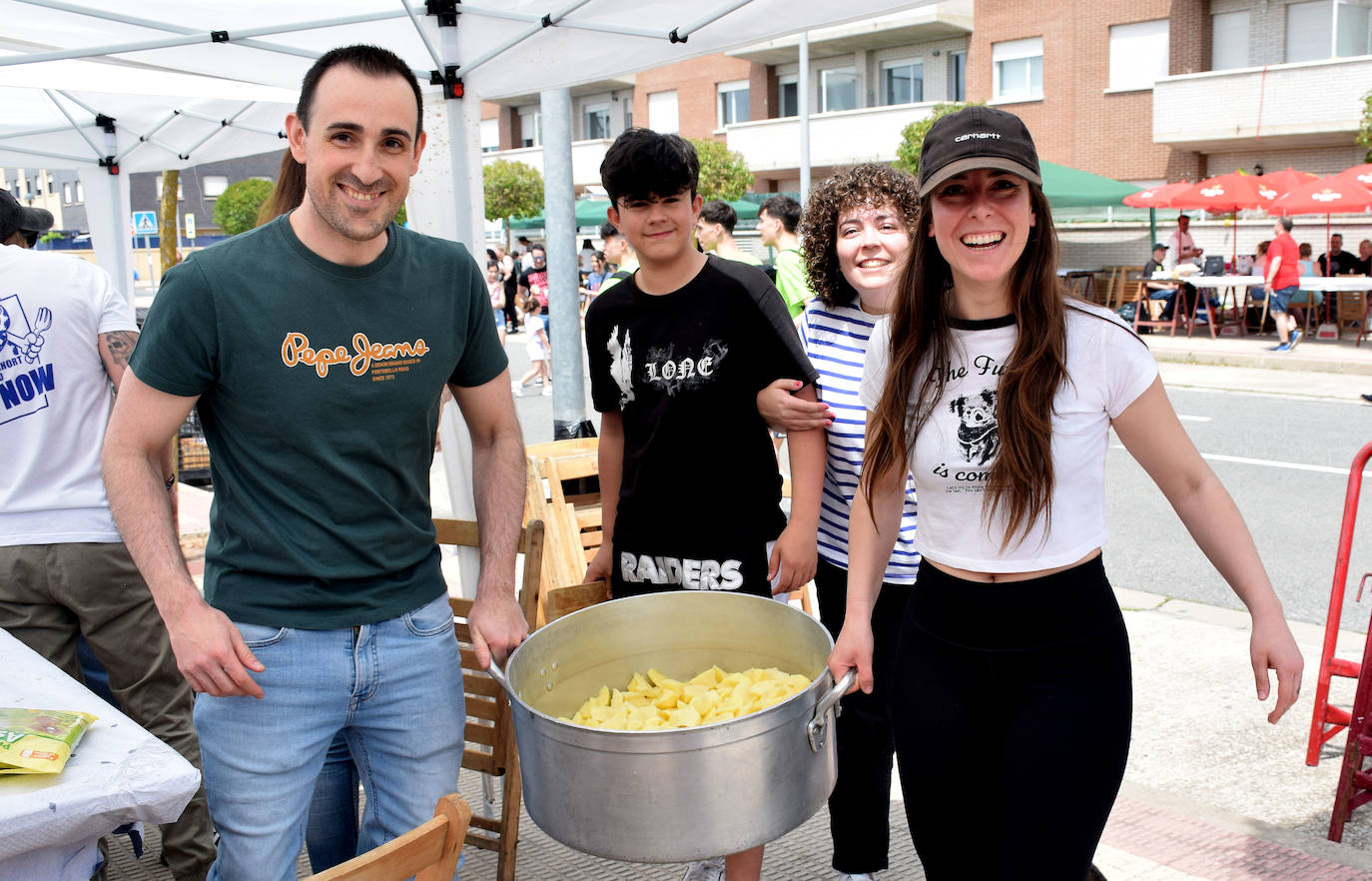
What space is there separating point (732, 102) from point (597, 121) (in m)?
6.94

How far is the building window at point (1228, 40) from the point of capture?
23.2m

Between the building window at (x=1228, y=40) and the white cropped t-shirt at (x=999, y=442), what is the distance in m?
24.7

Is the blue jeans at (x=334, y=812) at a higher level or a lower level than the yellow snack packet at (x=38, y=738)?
lower

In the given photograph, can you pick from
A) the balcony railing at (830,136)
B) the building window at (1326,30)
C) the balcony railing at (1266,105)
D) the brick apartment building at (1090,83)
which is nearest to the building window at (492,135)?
the brick apartment building at (1090,83)

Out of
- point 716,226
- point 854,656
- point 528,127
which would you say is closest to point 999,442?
point 854,656

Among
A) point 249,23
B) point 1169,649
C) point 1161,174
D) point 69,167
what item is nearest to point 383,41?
point 249,23

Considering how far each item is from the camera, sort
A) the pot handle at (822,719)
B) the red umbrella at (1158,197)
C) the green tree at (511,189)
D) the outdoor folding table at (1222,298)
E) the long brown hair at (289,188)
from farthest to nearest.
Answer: the green tree at (511,189)
the red umbrella at (1158,197)
the outdoor folding table at (1222,298)
the long brown hair at (289,188)
the pot handle at (822,719)

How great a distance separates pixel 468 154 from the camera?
3.95 meters

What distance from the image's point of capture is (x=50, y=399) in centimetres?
294

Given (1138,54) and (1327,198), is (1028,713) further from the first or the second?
(1138,54)

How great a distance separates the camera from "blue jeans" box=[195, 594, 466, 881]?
2121mm

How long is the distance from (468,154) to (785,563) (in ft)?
6.56

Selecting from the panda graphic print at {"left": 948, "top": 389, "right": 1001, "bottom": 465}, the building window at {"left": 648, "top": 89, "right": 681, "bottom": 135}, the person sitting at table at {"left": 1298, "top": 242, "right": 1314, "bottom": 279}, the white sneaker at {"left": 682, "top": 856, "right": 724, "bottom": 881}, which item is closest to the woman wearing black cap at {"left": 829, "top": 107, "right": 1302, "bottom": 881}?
the panda graphic print at {"left": 948, "top": 389, "right": 1001, "bottom": 465}

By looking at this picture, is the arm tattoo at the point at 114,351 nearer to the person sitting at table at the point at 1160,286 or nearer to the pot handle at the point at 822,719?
the pot handle at the point at 822,719
